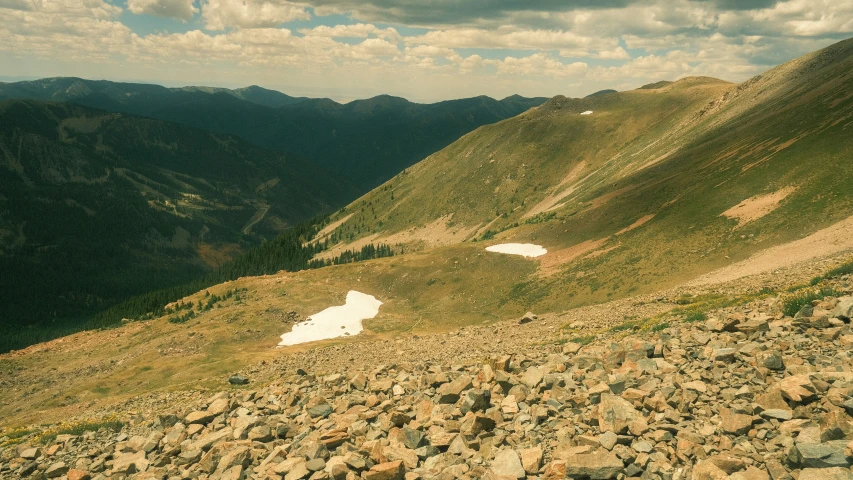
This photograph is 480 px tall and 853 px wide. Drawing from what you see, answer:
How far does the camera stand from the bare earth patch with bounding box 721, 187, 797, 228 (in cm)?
5597

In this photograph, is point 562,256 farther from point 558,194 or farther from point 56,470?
point 558,194

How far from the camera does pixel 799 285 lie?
26.6 m

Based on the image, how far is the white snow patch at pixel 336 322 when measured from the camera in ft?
222

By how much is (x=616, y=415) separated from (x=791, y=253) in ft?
135

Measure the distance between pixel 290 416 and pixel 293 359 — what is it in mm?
26719

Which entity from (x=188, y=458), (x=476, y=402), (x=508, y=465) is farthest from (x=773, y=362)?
(x=188, y=458)

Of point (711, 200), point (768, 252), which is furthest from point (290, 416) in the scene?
point (711, 200)

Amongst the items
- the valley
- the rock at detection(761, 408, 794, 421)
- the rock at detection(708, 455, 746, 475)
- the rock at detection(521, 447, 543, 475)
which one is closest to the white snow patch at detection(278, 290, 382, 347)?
the valley

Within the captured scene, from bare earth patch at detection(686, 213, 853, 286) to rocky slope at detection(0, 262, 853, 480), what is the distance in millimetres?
19337

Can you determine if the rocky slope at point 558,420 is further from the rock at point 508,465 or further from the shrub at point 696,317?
the shrub at point 696,317

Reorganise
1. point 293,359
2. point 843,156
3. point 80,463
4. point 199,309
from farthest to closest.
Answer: point 199,309, point 843,156, point 293,359, point 80,463

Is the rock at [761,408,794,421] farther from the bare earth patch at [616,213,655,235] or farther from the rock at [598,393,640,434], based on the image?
the bare earth patch at [616,213,655,235]

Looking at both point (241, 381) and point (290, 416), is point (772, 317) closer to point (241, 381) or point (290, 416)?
point (290, 416)

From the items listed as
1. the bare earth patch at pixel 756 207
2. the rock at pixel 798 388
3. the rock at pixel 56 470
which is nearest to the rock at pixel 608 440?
the rock at pixel 798 388
